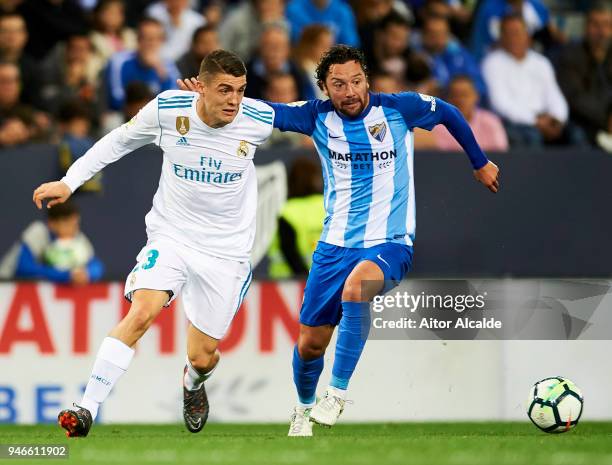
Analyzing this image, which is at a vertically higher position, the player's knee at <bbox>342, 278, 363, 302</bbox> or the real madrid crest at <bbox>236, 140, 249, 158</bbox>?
the real madrid crest at <bbox>236, 140, 249, 158</bbox>

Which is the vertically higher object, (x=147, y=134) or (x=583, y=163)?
(x=583, y=163)

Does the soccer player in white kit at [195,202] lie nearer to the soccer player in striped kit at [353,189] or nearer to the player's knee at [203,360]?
the player's knee at [203,360]

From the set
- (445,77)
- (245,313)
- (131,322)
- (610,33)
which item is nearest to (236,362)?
(245,313)

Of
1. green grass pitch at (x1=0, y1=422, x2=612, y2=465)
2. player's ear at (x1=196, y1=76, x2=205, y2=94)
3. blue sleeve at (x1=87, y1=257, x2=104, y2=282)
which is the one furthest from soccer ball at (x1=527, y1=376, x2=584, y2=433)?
blue sleeve at (x1=87, y1=257, x2=104, y2=282)

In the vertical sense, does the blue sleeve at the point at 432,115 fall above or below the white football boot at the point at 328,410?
above

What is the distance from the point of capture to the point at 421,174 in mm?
12766

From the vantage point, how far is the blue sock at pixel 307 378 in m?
8.79

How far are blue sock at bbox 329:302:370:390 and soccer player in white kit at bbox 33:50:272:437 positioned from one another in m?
0.89

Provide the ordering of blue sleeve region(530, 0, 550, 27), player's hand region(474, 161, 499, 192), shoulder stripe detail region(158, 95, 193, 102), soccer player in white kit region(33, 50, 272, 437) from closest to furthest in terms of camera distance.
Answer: soccer player in white kit region(33, 50, 272, 437), shoulder stripe detail region(158, 95, 193, 102), player's hand region(474, 161, 499, 192), blue sleeve region(530, 0, 550, 27)

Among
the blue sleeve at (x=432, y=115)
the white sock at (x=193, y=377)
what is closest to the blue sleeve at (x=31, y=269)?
the white sock at (x=193, y=377)

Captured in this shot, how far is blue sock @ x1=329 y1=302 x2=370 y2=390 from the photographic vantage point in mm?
8312

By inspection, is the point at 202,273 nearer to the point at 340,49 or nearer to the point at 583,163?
the point at 340,49

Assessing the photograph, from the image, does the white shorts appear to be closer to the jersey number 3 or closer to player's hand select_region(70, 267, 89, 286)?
the jersey number 3

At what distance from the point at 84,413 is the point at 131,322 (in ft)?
1.90
